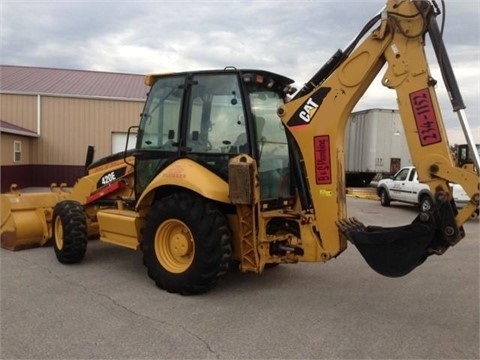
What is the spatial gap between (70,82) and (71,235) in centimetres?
2020

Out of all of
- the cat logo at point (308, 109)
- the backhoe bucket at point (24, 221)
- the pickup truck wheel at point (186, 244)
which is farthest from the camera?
the backhoe bucket at point (24, 221)

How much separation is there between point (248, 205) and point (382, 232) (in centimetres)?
145

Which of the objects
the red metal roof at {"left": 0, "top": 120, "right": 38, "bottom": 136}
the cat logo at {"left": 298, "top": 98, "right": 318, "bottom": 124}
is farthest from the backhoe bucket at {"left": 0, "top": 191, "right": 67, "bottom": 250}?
the red metal roof at {"left": 0, "top": 120, "right": 38, "bottom": 136}

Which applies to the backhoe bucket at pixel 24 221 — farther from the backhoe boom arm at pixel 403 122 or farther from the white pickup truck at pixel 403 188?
the white pickup truck at pixel 403 188

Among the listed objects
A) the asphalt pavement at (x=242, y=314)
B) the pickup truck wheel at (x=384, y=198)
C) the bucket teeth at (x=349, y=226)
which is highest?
the bucket teeth at (x=349, y=226)

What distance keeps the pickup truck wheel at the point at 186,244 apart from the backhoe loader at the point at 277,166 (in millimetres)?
13

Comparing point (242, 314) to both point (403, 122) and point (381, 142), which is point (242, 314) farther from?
point (381, 142)

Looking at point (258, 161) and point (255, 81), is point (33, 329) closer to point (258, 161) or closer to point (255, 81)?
point (258, 161)

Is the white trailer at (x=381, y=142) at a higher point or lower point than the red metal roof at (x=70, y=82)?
lower

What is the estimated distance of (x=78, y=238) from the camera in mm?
7004

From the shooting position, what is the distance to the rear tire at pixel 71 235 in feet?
23.0

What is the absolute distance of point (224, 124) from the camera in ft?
19.1

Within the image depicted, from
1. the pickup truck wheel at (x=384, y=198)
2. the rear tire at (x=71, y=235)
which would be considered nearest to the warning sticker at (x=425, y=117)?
the rear tire at (x=71, y=235)

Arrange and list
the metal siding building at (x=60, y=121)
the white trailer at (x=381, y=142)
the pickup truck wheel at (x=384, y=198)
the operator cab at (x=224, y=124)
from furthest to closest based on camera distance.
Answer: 1. the metal siding building at (x=60, y=121)
2. the white trailer at (x=381, y=142)
3. the pickup truck wheel at (x=384, y=198)
4. the operator cab at (x=224, y=124)
